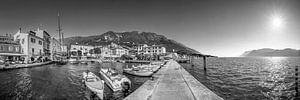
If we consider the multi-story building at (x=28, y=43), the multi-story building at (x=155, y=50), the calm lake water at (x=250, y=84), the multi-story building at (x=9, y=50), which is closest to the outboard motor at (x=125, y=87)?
the calm lake water at (x=250, y=84)

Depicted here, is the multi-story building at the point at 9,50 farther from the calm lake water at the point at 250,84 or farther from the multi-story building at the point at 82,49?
the calm lake water at the point at 250,84

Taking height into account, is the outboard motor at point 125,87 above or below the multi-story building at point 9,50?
below

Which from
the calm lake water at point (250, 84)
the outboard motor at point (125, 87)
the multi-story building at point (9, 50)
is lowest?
the calm lake water at point (250, 84)

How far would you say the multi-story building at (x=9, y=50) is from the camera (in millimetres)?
45688

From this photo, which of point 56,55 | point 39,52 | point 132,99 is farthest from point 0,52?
point 132,99

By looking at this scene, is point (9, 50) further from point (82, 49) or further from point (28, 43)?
point (82, 49)

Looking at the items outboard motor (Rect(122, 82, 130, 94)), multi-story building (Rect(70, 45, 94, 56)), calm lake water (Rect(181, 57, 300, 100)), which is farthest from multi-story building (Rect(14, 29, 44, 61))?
calm lake water (Rect(181, 57, 300, 100))

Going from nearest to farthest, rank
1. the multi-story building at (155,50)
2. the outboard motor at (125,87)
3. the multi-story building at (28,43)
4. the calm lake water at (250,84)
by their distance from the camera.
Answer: the calm lake water at (250,84)
the outboard motor at (125,87)
the multi-story building at (28,43)
the multi-story building at (155,50)

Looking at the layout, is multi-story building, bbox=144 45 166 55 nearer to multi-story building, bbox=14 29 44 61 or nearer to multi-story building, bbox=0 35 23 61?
multi-story building, bbox=14 29 44 61

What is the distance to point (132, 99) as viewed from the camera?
33.3 feet

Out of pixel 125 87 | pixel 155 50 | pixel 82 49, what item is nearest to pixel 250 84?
pixel 125 87

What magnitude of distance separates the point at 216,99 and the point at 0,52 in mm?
64917

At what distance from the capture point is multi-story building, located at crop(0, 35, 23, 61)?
45688 mm

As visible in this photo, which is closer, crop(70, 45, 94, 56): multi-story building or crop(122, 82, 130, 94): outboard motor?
crop(122, 82, 130, 94): outboard motor
